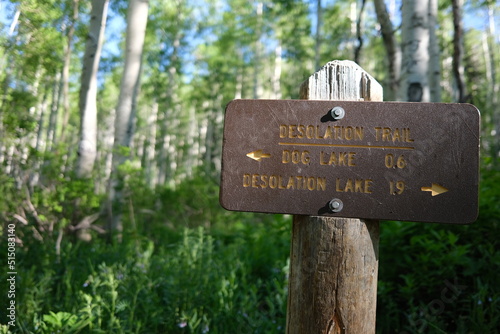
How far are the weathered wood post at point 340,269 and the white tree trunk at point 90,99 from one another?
4.23 meters

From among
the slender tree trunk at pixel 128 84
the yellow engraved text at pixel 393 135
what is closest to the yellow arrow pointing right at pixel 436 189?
the yellow engraved text at pixel 393 135

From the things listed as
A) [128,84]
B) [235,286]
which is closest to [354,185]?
[235,286]

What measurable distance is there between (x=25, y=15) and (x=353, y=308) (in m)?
8.44

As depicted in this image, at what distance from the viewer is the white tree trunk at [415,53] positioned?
147 inches

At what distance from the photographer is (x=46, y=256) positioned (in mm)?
3557

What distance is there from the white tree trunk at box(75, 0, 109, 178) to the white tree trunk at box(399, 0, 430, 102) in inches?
150

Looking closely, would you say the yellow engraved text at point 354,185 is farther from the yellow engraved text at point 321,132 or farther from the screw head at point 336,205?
the yellow engraved text at point 321,132

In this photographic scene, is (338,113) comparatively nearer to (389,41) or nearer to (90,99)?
(90,99)

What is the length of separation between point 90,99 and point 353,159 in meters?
4.75

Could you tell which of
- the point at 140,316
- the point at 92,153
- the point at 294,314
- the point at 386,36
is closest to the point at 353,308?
the point at 294,314

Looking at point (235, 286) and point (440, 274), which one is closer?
point (235, 286)

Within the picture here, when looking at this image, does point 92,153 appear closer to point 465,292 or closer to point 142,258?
point 142,258

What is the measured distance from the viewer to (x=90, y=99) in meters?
5.26

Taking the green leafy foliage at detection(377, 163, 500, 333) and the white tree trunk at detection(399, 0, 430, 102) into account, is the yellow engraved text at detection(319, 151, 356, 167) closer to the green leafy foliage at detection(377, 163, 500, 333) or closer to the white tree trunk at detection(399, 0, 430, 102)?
the green leafy foliage at detection(377, 163, 500, 333)
